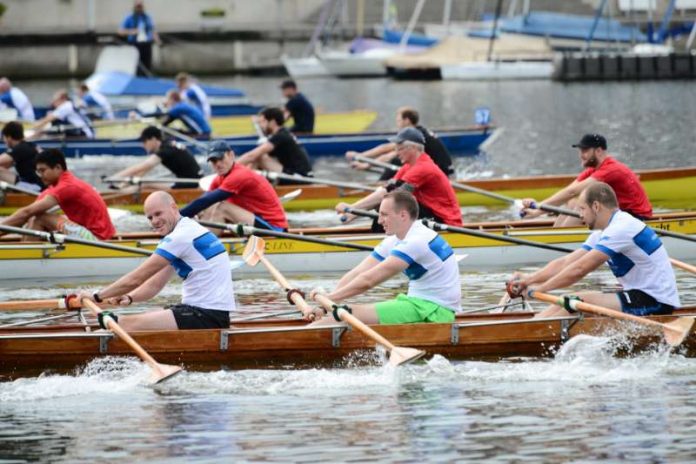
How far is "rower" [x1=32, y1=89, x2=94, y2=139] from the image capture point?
34156mm

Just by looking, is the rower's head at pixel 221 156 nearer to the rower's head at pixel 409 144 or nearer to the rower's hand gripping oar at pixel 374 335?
the rower's head at pixel 409 144

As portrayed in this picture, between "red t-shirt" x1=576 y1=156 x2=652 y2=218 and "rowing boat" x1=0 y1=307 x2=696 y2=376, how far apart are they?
5.61m

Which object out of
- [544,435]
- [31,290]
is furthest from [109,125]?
[544,435]

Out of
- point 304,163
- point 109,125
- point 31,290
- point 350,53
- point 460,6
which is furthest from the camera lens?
point 460,6

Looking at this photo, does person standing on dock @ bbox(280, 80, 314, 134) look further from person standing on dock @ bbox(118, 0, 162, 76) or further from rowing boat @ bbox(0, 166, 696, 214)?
person standing on dock @ bbox(118, 0, 162, 76)

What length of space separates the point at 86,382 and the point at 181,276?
1.32 m

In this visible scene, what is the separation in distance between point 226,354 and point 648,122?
3081 cm

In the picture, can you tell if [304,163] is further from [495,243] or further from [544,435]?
[544,435]

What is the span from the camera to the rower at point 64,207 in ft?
Answer: 61.9

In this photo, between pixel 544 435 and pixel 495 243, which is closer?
pixel 544 435

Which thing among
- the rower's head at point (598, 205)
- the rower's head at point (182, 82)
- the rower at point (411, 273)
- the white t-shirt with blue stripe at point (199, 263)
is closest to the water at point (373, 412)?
the rower at point (411, 273)

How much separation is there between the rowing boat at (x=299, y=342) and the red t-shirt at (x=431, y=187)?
17.9 ft

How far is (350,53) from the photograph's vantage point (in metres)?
71.0

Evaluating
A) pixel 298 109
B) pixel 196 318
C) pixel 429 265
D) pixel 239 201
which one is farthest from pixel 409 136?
pixel 298 109
